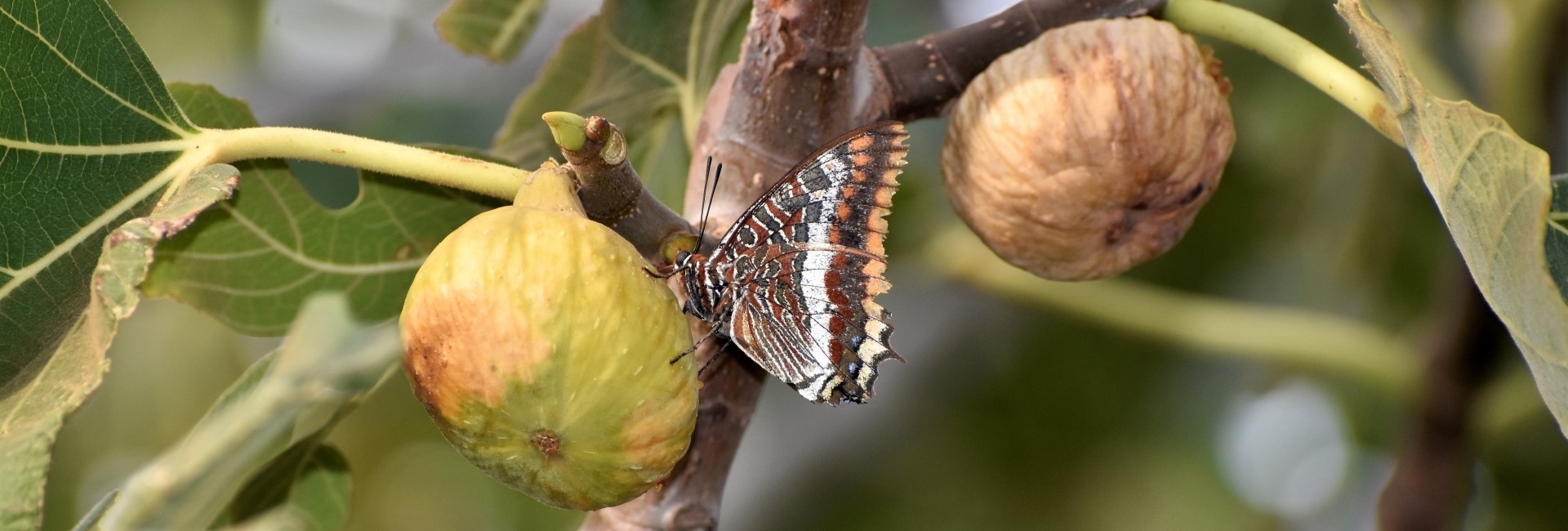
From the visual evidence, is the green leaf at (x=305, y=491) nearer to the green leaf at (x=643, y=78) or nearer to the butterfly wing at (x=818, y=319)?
the green leaf at (x=643, y=78)

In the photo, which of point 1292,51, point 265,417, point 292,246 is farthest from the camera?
point 292,246

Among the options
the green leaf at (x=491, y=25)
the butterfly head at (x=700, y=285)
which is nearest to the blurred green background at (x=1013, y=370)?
the green leaf at (x=491, y=25)

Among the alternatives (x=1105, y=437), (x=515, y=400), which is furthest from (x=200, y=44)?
(x=515, y=400)

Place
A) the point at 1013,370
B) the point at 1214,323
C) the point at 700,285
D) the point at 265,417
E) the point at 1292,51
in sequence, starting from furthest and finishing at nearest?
1. the point at 1013,370
2. the point at 1214,323
3. the point at 1292,51
4. the point at 700,285
5. the point at 265,417

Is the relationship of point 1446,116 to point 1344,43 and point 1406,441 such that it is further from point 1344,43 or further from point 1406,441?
point 1344,43

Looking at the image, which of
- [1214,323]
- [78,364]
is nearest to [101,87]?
[78,364]

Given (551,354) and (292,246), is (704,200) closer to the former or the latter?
(551,354)

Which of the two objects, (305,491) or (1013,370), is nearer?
(305,491)
